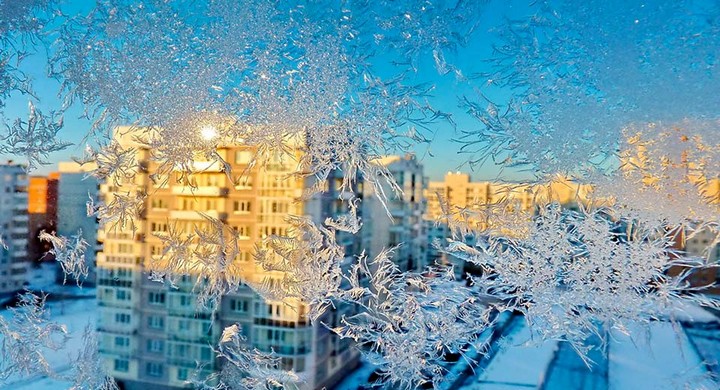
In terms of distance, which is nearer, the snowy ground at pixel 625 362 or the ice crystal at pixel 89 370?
the snowy ground at pixel 625 362

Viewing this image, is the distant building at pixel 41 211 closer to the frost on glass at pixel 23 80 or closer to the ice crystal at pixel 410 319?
the frost on glass at pixel 23 80

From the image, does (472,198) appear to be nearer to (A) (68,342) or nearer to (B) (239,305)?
(B) (239,305)

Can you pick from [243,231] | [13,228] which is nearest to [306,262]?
[243,231]

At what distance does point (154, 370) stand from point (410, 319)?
1.83ft

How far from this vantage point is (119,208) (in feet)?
3.54

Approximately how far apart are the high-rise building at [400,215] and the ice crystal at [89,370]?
2.08ft

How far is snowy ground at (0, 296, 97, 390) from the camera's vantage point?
1153 millimetres

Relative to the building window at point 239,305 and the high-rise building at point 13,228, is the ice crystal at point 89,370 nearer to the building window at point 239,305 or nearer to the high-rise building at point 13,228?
the high-rise building at point 13,228

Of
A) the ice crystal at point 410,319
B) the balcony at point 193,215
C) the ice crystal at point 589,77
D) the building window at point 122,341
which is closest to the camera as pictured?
the ice crystal at point 589,77

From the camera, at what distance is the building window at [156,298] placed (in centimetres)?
111

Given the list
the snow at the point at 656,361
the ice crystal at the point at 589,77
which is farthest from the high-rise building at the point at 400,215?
the snow at the point at 656,361

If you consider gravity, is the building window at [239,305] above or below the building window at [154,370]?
above

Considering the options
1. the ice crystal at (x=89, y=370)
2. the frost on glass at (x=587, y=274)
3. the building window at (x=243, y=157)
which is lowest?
the ice crystal at (x=89, y=370)

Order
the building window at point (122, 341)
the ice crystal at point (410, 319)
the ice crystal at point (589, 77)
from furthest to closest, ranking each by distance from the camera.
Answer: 1. the building window at point (122, 341)
2. the ice crystal at point (410, 319)
3. the ice crystal at point (589, 77)
